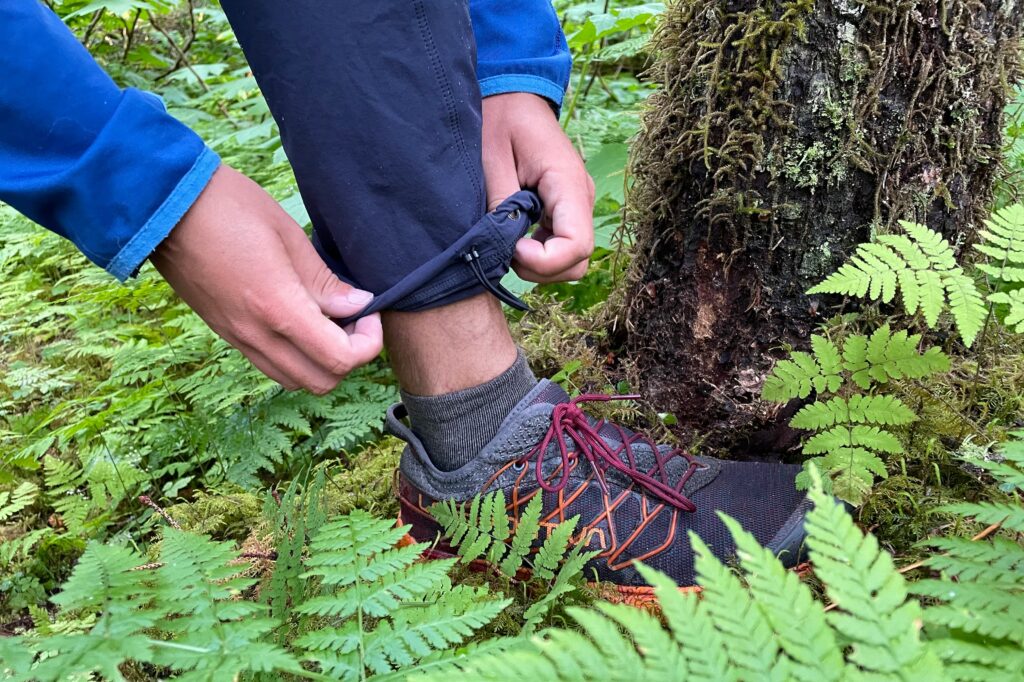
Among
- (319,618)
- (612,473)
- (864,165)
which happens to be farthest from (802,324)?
(319,618)

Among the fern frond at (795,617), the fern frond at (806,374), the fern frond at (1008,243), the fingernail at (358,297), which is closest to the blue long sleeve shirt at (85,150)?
the fingernail at (358,297)

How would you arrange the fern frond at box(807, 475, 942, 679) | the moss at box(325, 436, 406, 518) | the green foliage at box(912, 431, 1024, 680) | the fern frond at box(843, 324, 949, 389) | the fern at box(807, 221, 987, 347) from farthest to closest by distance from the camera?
the moss at box(325, 436, 406, 518) → the fern frond at box(843, 324, 949, 389) → the fern at box(807, 221, 987, 347) → the green foliage at box(912, 431, 1024, 680) → the fern frond at box(807, 475, 942, 679)

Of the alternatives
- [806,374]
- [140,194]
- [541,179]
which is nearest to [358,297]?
[140,194]

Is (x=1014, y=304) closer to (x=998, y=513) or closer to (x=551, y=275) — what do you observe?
(x=998, y=513)

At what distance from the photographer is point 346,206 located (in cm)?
159

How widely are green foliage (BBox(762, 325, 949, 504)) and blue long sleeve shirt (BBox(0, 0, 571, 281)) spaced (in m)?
1.32

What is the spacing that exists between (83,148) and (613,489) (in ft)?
4.37

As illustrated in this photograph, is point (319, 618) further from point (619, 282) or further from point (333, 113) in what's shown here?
point (619, 282)

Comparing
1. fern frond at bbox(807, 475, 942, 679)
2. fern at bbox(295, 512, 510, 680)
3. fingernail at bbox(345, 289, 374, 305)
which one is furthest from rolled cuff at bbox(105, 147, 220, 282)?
fern frond at bbox(807, 475, 942, 679)

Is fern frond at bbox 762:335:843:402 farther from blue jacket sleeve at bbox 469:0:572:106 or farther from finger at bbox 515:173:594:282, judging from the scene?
blue jacket sleeve at bbox 469:0:572:106

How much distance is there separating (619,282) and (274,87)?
1332 mm

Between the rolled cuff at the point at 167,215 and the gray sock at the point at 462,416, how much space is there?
2.25ft

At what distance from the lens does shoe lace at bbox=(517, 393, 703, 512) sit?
5.73 feet

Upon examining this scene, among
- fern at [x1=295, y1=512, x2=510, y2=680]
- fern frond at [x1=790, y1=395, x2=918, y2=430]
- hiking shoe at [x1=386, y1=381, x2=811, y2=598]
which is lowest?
hiking shoe at [x1=386, y1=381, x2=811, y2=598]
